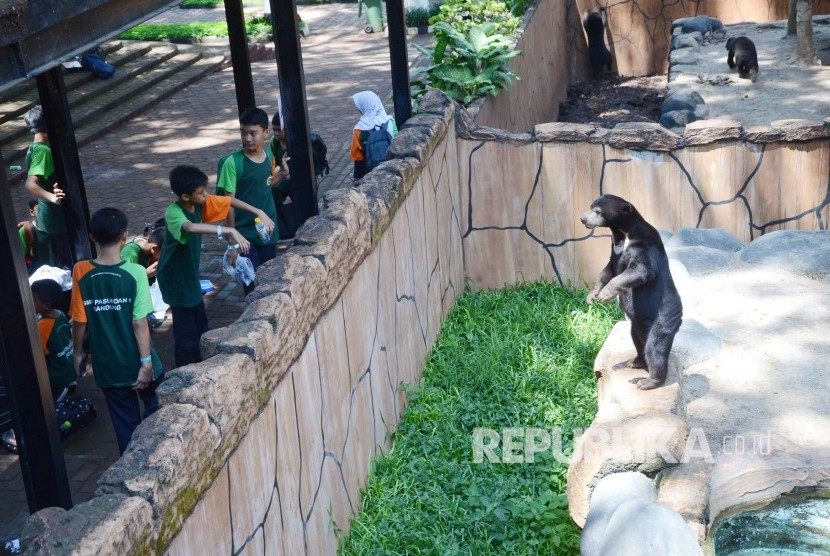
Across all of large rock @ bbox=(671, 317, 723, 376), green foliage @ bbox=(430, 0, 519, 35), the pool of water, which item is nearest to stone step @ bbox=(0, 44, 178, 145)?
green foliage @ bbox=(430, 0, 519, 35)

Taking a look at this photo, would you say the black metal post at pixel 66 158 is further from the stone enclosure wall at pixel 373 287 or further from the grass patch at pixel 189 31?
the grass patch at pixel 189 31

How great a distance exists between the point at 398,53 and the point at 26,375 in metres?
5.03

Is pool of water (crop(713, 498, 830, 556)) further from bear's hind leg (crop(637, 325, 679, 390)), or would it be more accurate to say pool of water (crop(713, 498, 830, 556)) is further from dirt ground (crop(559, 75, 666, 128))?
dirt ground (crop(559, 75, 666, 128))

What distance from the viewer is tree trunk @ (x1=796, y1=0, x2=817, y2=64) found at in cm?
1238

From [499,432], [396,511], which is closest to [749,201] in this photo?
[499,432]

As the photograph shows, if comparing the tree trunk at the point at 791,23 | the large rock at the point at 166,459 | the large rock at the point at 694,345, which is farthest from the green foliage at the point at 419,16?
the large rock at the point at 166,459

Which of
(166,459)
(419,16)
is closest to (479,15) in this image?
(166,459)

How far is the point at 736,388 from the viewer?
5855 millimetres

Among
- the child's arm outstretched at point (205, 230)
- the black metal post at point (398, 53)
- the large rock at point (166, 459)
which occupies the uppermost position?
the black metal post at point (398, 53)

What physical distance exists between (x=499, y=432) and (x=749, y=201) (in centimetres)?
299

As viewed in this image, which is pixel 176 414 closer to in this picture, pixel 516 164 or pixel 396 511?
pixel 396 511

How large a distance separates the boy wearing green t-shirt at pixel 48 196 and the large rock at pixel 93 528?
5.52m

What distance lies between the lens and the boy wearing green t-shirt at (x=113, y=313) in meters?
5.33

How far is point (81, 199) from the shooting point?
27.2 feet
